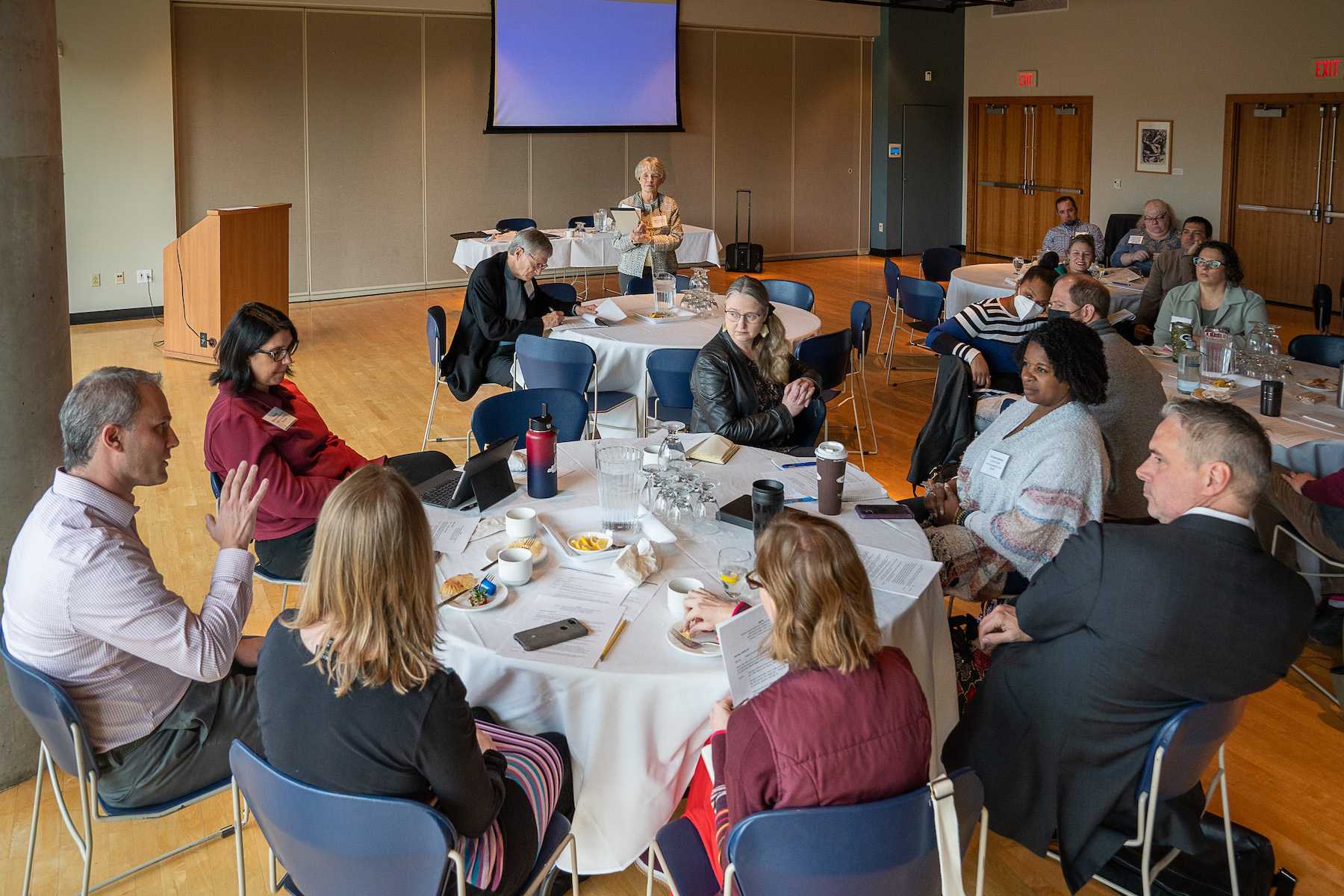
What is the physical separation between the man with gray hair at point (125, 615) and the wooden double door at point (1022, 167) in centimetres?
1363

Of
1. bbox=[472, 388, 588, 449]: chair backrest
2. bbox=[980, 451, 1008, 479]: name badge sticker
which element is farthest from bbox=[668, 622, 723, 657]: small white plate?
bbox=[472, 388, 588, 449]: chair backrest

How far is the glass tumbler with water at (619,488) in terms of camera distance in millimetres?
3332

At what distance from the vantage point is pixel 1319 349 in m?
5.82

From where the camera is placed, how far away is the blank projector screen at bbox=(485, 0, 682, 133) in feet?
42.6

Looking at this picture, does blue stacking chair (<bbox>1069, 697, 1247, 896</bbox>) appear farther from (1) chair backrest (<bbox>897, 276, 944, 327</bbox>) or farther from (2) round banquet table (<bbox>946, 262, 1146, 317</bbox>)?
(1) chair backrest (<bbox>897, 276, 944, 327</bbox>)

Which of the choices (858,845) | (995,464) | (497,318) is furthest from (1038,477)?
(497,318)

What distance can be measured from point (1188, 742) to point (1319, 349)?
416cm

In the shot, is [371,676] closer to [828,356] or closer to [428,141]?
[828,356]

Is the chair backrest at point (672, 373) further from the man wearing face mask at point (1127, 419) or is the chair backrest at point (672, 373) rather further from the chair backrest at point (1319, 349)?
the chair backrest at point (1319, 349)

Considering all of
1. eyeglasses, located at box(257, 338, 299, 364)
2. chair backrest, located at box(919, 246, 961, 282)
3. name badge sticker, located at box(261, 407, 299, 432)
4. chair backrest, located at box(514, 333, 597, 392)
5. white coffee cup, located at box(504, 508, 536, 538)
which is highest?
chair backrest, located at box(919, 246, 961, 282)

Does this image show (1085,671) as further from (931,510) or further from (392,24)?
(392,24)

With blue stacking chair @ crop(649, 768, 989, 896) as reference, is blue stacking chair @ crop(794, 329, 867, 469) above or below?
above

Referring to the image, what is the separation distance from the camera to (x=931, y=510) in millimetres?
4020

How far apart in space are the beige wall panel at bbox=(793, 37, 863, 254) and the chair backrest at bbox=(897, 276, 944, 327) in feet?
24.8
